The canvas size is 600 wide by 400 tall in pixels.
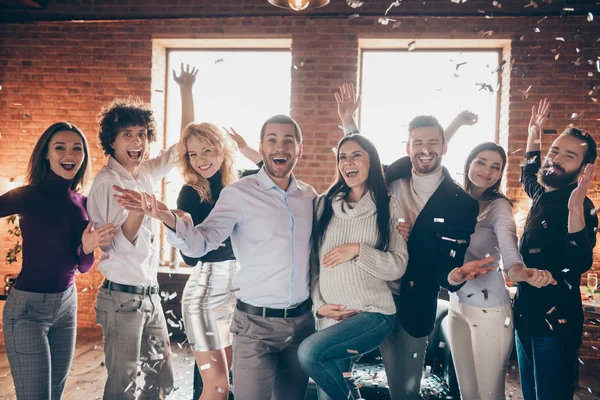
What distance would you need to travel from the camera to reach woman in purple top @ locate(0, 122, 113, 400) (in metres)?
2.15

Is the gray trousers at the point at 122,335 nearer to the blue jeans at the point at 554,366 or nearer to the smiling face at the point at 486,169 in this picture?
the smiling face at the point at 486,169

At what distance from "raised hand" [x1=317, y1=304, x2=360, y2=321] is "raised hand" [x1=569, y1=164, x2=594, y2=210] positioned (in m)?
1.19

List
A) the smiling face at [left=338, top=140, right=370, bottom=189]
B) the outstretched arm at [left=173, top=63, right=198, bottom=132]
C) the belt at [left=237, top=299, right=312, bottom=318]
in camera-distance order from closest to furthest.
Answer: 1. the belt at [left=237, top=299, right=312, bottom=318]
2. the smiling face at [left=338, top=140, right=370, bottom=189]
3. the outstretched arm at [left=173, top=63, right=198, bottom=132]

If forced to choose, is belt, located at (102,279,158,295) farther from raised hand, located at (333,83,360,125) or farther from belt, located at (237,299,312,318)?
→ raised hand, located at (333,83,360,125)

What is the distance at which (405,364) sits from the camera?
87.0 inches

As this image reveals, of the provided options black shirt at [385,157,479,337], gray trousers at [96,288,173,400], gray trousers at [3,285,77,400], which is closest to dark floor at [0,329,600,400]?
black shirt at [385,157,479,337]

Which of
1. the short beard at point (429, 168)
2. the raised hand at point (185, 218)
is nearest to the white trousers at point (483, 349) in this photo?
the short beard at point (429, 168)

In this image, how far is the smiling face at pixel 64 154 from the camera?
7.63ft

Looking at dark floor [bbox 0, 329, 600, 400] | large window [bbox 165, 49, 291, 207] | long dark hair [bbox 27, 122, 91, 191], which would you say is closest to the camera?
long dark hair [bbox 27, 122, 91, 191]

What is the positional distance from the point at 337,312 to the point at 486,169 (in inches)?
46.4

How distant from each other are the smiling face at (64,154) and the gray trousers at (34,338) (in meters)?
0.61

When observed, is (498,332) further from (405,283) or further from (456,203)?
(456,203)

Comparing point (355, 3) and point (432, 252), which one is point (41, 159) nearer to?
point (432, 252)

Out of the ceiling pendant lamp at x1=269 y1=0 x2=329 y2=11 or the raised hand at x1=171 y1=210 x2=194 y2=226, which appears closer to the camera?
the raised hand at x1=171 y1=210 x2=194 y2=226
